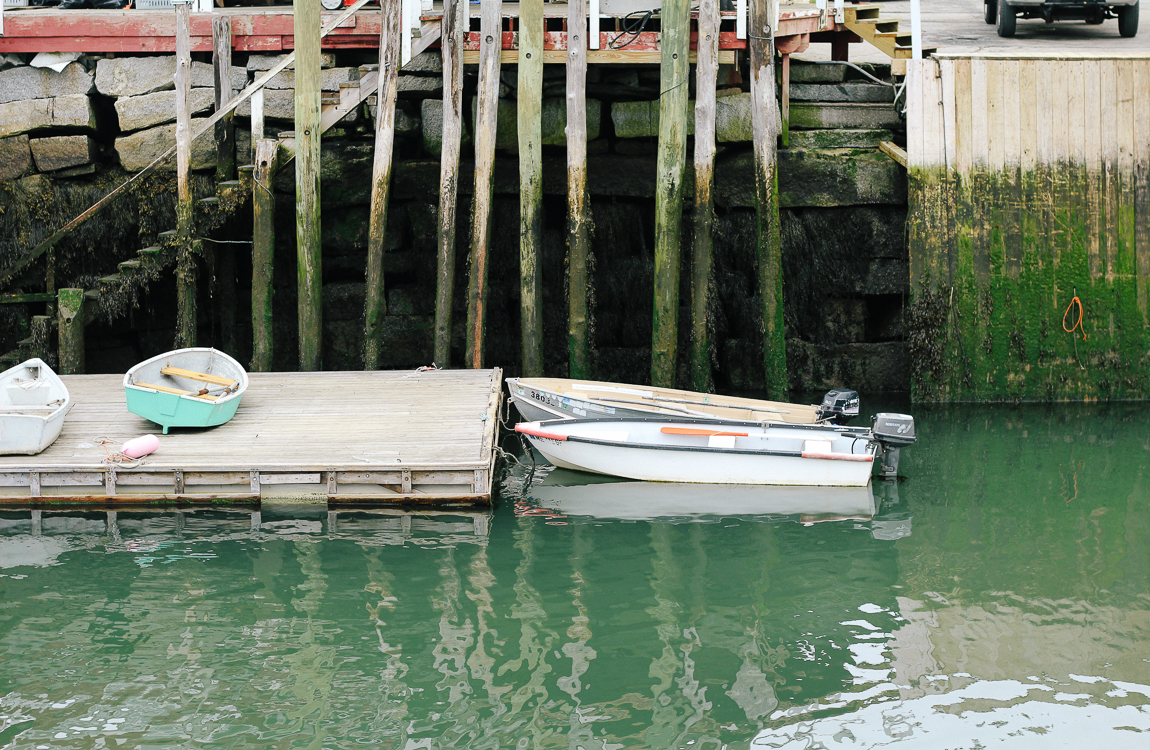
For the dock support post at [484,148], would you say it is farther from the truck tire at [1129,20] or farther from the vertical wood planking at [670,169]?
the truck tire at [1129,20]

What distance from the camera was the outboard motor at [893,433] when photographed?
9.52 metres

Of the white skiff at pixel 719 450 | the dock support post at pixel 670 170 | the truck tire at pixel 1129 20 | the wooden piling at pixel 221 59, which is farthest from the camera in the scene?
the truck tire at pixel 1129 20

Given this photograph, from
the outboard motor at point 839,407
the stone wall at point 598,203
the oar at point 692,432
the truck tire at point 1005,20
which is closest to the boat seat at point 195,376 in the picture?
the stone wall at point 598,203

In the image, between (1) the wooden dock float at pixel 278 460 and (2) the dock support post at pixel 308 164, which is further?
(2) the dock support post at pixel 308 164

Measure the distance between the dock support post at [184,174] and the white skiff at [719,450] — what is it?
3.96 m

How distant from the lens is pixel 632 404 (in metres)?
10.1

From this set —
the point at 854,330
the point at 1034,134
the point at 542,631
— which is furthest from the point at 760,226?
the point at 542,631

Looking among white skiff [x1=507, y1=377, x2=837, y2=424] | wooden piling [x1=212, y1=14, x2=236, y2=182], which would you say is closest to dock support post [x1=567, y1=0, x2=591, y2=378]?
white skiff [x1=507, y1=377, x2=837, y2=424]

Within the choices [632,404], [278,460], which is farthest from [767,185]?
[278,460]

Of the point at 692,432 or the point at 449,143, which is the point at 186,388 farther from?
the point at 692,432

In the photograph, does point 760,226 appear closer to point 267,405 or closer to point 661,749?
point 267,405

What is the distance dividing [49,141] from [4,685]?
785 cm

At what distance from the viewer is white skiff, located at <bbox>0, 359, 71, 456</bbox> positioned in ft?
28.3

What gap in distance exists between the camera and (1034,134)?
38.4ft
